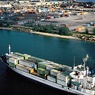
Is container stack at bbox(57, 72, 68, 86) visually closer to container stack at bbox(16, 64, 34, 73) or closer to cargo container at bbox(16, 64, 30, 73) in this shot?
container stack at bbox(16, 64, 34, 73)

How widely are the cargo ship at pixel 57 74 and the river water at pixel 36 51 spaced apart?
0.49m

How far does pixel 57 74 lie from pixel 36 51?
377 inches

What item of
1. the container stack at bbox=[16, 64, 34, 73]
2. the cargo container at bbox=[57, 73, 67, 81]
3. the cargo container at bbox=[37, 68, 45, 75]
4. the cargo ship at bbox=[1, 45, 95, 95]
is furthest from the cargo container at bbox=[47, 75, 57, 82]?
the container stack at bbox=[16, 64, 34, 73]

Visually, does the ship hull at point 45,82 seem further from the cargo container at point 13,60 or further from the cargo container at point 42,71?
the cargo container at point 13,60

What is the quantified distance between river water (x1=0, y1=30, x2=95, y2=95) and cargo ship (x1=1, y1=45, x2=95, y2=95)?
0.49 meters

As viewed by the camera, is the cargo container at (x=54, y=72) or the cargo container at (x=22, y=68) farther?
the cargo container at (x=22, y=68)

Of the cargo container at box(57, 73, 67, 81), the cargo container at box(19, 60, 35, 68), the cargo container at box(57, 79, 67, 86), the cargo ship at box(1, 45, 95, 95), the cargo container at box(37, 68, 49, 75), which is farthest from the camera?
the cargo container at box(19, 60, 35, 68)

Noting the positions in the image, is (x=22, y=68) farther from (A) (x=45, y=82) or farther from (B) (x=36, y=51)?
(B) (x=36, y=51)

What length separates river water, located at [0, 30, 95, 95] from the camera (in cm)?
1710

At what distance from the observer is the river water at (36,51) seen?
1710 cm

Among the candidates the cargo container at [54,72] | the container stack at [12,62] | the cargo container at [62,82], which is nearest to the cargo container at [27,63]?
the container stack at [12,62]

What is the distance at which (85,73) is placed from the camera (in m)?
16.4

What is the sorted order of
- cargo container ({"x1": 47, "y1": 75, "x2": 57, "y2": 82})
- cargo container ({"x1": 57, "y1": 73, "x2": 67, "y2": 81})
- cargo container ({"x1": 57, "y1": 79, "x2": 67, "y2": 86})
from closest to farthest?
cargo container ({"x1": 57, "y1": 73, "x2": 67, "y2": 81}), cargo container ({"x1": 57, "y1": 79, "x2": 67, "y2": 86}), cargo container ({"x1": 47, "y1": 75, "x2": 57, "y2": 82})

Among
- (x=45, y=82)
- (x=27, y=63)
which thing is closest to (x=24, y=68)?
(x=27, y=63)
